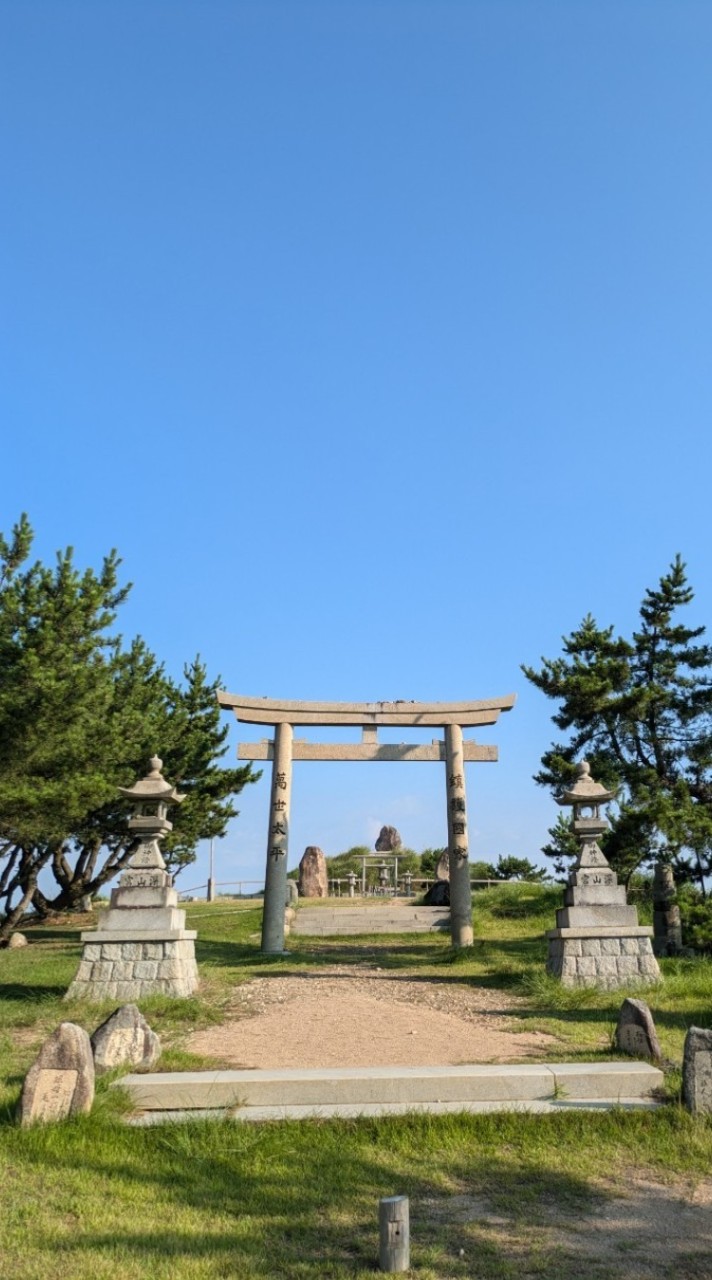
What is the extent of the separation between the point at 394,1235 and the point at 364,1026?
18.5 ft

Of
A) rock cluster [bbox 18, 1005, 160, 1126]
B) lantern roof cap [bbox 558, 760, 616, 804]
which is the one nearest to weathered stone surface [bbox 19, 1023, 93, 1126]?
rock cluster [bbox 18, 1005, 160, 1126]

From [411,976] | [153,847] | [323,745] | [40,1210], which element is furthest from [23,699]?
[40,1210]

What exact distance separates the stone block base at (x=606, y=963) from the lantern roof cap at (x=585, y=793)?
187cm

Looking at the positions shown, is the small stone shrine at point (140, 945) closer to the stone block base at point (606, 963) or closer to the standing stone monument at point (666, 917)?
the stone block base at point (606, 963)

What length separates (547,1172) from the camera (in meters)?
4.72

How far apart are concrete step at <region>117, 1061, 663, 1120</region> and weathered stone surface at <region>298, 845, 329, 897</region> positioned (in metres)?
A: 24.3

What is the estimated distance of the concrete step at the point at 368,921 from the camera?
20.8m

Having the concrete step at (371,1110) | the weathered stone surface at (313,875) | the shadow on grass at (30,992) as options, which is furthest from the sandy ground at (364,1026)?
the weathered stone surface at (313,875)

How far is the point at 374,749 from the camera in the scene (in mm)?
16984

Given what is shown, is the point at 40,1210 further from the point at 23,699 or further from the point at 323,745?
the point at 323,745

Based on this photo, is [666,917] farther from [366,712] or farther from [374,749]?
[366,712]

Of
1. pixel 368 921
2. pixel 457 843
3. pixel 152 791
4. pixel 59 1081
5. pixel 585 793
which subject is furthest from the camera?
pixel 368 921

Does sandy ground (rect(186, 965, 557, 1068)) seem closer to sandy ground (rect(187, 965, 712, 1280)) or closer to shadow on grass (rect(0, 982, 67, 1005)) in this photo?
sandy ground (rect(187, 965, 712, 1280))

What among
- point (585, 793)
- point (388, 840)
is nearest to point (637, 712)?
point (585, 793)
